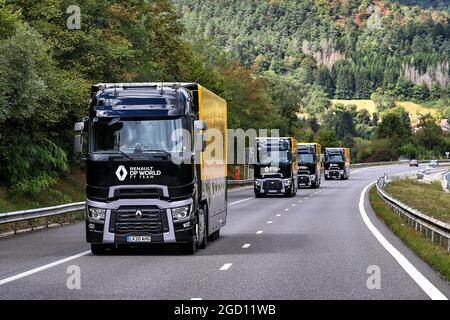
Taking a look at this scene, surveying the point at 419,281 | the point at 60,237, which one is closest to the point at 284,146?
the point at 60,237

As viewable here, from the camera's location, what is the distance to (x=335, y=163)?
98.6 m

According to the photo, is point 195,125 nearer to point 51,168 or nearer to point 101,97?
point 101,97

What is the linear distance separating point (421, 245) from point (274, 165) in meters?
35.0

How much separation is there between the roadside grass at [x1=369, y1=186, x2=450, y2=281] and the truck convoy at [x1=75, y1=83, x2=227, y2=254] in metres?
4.66

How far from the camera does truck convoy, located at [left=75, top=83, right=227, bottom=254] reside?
1881cm

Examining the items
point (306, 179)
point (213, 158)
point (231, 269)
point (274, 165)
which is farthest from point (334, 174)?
point (231, 269)

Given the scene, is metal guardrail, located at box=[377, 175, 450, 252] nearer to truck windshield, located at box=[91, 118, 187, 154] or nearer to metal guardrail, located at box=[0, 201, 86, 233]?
truck windshield, located at box=[91, 118, 187, 154]

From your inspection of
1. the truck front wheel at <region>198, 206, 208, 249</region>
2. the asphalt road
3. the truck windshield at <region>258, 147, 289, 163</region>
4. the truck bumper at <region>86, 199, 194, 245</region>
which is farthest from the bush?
the truck bumper at <region>86, 199, 194, 245</region>

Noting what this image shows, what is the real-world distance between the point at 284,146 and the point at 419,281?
133 feet

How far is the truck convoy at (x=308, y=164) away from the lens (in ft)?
226

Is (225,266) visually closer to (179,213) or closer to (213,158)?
(179,213)

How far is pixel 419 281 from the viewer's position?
47.3 ft
